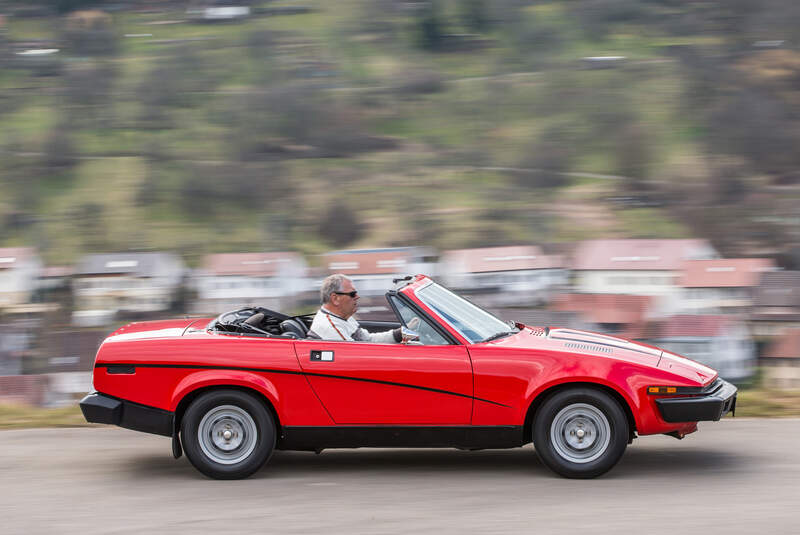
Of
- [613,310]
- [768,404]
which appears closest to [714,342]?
[613,310]

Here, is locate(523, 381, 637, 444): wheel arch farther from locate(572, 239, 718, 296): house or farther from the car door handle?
locate(572, 239, 718, 296): house

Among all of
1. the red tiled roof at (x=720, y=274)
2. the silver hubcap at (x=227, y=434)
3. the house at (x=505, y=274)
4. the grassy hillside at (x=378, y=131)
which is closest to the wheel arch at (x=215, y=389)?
the silver hubcap at (x=227, y=434)

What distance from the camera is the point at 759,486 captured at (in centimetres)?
610

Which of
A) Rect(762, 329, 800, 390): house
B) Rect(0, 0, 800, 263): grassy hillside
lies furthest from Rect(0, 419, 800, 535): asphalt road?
Rect(0, 0, 800, 263): grassy hillside

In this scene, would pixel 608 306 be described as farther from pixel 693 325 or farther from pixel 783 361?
pixel 783 361

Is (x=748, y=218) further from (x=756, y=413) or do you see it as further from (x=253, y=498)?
(x=253, y=498)

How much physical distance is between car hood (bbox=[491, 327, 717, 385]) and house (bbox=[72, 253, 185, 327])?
8.01m

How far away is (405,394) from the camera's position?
618cm

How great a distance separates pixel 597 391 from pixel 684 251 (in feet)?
22.3

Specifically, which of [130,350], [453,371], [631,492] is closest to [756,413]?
[631,492]

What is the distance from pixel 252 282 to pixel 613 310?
16.6 ft

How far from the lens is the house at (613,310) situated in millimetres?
11734

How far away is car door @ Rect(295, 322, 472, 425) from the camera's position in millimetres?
6160

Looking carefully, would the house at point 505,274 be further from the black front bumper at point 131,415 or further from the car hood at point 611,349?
the black front bumper at point 131,415
